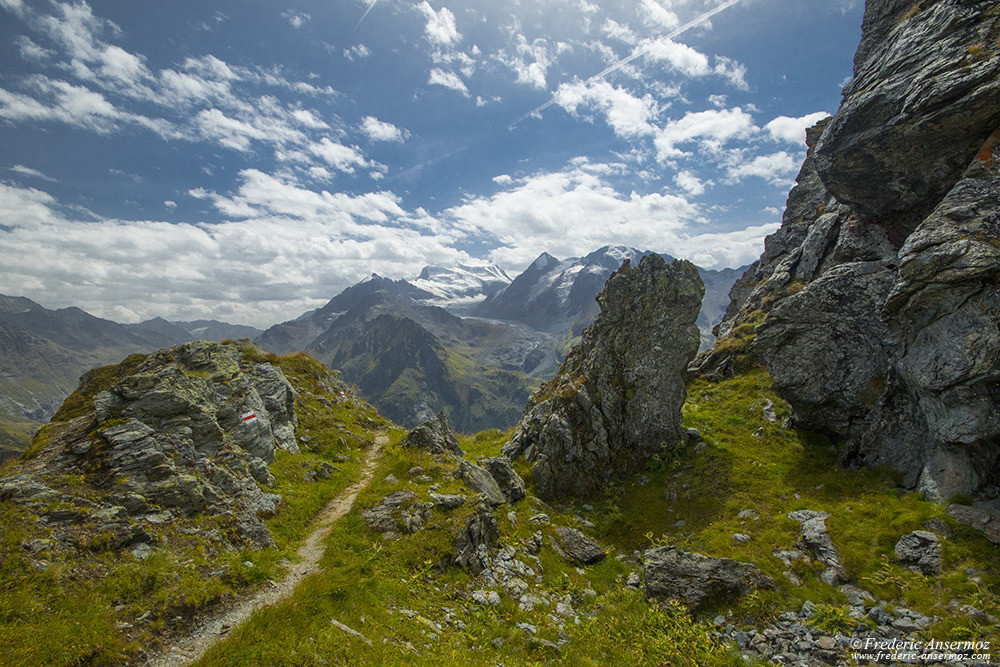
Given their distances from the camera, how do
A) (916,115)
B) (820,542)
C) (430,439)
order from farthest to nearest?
1. (430,439)
2. (916,115)
3. (820,542)

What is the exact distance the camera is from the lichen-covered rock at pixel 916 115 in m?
21.3

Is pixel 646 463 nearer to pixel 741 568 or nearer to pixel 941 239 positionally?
pixel 741 568

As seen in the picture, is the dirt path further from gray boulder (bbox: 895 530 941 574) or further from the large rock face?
gray boulder (bbox: 895 530 941 574)

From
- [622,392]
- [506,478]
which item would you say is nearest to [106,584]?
[506,478]

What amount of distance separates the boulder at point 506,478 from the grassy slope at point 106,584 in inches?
478

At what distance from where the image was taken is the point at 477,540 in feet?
62.2

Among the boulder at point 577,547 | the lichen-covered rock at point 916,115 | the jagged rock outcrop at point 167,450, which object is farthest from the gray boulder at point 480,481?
the lichen-covered rock at point 916,115

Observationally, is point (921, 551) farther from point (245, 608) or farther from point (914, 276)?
point (245, 608)

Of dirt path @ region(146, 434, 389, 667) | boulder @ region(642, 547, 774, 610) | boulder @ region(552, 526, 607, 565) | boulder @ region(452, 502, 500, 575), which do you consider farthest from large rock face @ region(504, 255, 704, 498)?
dirt path @ region(146, 434, 389, 667)

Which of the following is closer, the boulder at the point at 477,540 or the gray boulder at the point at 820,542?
the gray boulder at the point at 820,542

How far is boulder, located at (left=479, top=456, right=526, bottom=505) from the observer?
2628 centimetres

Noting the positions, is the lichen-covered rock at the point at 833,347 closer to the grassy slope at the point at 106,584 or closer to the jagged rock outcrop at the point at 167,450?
the grassy slope at the point at 106,584

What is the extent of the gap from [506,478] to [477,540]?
8.39m

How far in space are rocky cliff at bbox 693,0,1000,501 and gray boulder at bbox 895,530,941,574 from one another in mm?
3554
